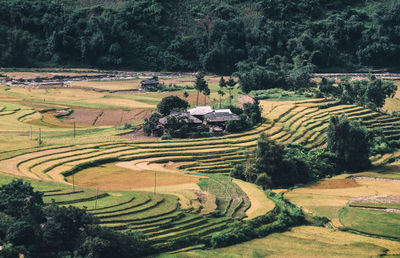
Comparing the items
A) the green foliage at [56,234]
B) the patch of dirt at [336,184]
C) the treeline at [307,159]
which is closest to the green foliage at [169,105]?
the treeline at [307,159]

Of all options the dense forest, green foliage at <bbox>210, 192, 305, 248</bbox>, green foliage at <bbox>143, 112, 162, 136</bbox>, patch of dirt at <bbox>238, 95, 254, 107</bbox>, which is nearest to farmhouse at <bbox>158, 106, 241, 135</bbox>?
green foliage at <bbox>143, 112, 162, 136</bbox>

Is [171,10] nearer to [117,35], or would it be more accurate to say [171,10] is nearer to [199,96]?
[117,35]

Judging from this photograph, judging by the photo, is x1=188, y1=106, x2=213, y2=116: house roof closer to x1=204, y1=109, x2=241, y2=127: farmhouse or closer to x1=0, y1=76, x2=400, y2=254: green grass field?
x1=204, y1=109, x2=241, y2=127: farmhouse

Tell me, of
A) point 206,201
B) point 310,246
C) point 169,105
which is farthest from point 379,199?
point 169,105

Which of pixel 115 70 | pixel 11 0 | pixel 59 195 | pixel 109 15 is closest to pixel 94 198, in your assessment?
pixel 59 195

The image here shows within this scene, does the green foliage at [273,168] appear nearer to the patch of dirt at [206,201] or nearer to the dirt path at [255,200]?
the dirt path at [255,200]
